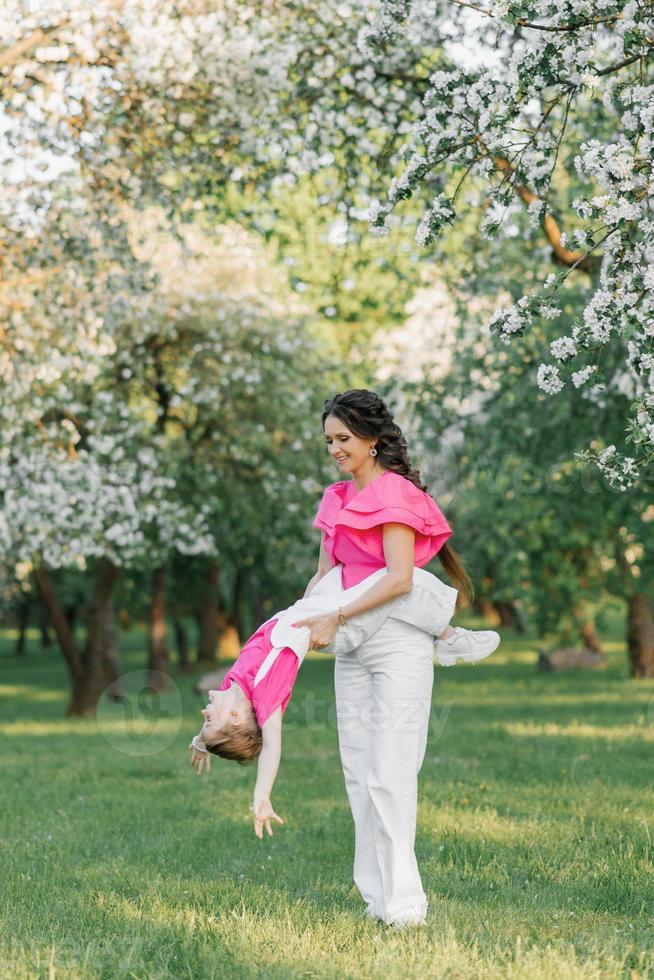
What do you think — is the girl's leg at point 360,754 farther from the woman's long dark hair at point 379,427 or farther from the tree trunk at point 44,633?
the tree trunk at point 44,633

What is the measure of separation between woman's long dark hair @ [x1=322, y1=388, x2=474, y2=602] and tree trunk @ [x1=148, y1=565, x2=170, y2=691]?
19.0 m

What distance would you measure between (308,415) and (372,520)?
16586 millimetres

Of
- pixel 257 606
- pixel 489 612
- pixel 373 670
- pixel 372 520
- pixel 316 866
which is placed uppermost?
pixel 489 612

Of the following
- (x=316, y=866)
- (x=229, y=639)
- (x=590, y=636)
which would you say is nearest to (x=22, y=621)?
(x=229, y=639)

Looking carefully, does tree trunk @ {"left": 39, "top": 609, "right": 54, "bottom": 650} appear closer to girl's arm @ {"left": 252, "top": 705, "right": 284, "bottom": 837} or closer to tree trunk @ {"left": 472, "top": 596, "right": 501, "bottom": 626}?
tree trunk @ {"left": 472, "top": 596, "right": 501, "bottom": 626}

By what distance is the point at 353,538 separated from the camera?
5.73 m

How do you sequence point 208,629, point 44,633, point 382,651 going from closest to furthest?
point 382,651, point 208,629, point 44,633

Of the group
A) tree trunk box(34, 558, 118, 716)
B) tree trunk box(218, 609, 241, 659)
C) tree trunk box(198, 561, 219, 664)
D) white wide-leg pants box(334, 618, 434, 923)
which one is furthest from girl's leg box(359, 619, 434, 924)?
tree trunk box(218, 609, 241, 659)

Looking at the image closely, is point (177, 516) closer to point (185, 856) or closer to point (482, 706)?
point (482, 706)

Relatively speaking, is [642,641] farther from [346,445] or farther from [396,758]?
[346,445]

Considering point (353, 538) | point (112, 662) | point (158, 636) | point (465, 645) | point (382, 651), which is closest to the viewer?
point (382, 651)

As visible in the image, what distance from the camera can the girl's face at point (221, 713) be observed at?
5.31 m

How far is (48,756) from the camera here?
14.5 metres

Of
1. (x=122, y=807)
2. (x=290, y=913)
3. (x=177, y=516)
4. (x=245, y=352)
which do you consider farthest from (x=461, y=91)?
(x=245, y=352)
